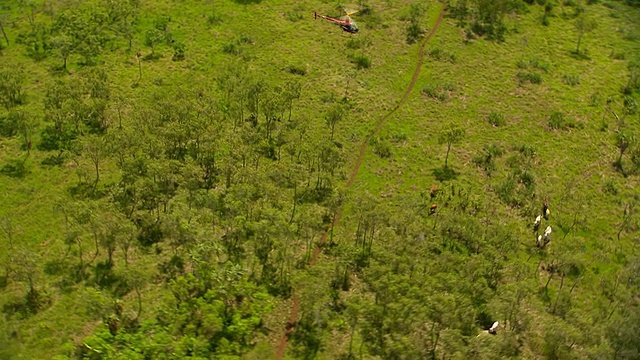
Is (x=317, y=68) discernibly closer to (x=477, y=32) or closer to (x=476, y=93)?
(x=476, y=93)

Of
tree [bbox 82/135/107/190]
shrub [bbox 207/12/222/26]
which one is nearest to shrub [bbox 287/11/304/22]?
shrub [bbox 207/12/222/26]

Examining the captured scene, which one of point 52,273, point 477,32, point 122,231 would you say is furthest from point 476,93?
point 52,273

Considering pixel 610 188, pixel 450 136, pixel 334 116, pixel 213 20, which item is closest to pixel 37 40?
pixel 213 20

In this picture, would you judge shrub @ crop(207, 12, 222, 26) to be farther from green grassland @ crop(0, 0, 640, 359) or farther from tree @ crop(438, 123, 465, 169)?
tree @ crop(438, 123, 465, 169)

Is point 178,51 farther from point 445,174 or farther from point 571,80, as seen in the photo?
point 571,80

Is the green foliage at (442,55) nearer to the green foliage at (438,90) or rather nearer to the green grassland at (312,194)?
the green grassland at (312,194)

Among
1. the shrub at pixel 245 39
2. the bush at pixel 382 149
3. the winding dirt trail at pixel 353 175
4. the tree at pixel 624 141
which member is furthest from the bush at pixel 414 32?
the tree at pixel 624 141
